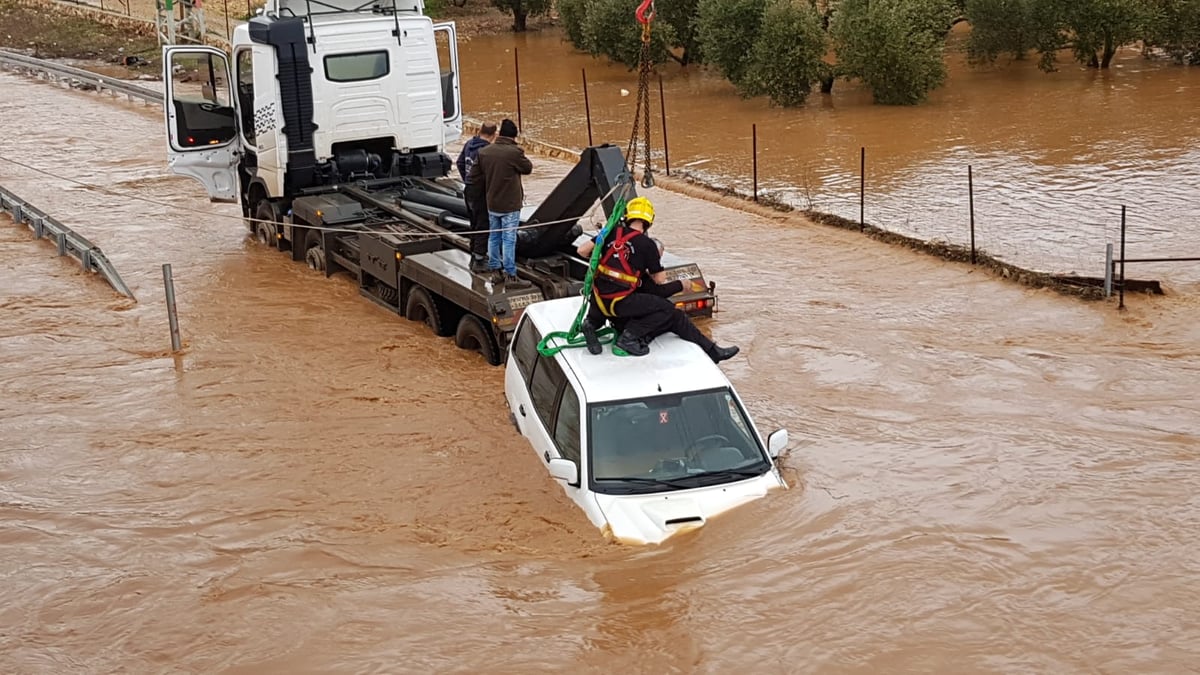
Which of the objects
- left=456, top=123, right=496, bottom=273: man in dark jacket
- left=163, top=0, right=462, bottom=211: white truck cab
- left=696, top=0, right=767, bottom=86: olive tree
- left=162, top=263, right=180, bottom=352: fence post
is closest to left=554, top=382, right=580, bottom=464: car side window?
left=456, top=123, right=496, bottom=273: man in dark jacket

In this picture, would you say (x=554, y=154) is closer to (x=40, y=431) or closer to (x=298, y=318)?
(x=298, y=318)

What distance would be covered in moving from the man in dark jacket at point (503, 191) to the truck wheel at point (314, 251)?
402 centimetres

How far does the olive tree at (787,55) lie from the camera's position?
104 ft

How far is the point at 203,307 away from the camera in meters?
15.7

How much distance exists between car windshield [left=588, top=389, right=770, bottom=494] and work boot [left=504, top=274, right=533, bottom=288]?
4.28 m

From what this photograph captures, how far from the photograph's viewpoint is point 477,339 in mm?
13055

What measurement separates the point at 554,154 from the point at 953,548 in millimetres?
18213

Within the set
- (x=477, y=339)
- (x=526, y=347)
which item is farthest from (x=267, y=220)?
(x=526, y=347)

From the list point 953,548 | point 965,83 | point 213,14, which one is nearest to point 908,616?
point 953,548

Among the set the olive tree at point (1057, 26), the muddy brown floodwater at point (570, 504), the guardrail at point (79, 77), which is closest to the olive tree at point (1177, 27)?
the olive tree at point (1057, 26)

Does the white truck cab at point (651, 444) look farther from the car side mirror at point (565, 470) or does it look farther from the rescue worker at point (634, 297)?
the rescue worker at point (634, 297)

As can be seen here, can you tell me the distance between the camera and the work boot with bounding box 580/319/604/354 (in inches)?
370

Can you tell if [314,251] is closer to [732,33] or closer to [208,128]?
[208,128]

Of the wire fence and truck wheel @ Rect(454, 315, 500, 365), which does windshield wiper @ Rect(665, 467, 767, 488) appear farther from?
the wire fence
